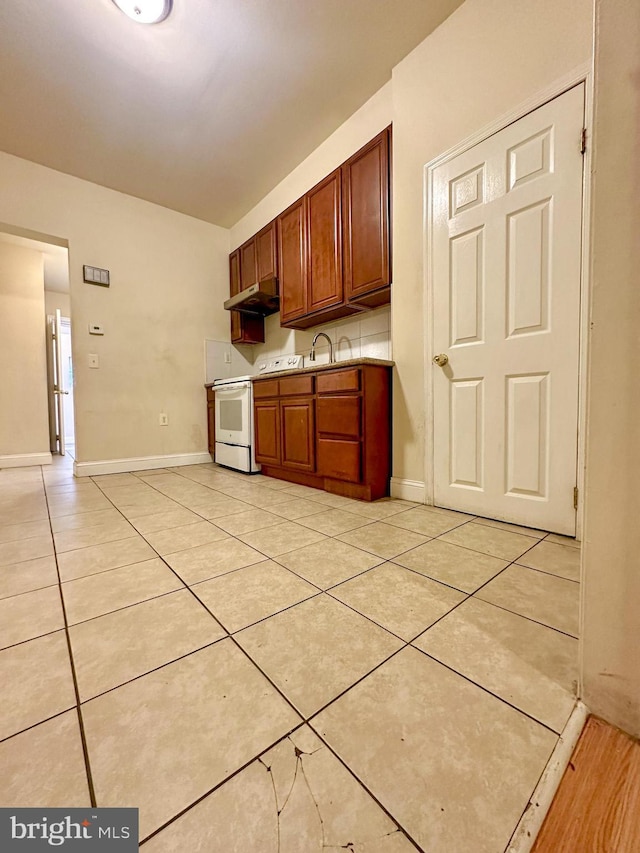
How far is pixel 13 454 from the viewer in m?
3.71

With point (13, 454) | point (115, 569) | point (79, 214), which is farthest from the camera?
point (13, 454)

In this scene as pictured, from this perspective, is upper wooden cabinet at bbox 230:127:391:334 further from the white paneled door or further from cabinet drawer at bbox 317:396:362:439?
cabinet drawer at bbox 317:396:362:439

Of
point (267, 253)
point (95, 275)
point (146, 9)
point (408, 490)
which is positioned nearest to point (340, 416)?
point (408, 490)

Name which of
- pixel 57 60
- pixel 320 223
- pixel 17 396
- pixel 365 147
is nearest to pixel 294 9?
pixel 365 147

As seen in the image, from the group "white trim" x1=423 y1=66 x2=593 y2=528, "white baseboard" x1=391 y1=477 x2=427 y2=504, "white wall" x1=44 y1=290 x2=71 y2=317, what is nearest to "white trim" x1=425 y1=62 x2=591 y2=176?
"white trim" x1=423 y1=66 x2=593 y2=528

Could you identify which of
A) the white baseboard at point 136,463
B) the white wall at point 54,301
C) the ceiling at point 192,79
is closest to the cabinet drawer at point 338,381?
the ceiling at point 192,79

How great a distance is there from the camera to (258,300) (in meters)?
3.20

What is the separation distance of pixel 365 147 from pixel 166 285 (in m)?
2.18

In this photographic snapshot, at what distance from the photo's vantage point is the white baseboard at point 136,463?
9.56ft

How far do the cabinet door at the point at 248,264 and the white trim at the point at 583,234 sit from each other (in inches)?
74.7

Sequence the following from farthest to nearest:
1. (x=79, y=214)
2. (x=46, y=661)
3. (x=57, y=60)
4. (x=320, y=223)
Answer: (x=79, y=214)
(x=320, y=223)
(x=57, y=60)
(x=46, y=661)

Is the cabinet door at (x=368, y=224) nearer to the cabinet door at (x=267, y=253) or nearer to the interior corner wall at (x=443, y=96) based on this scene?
the interior corner wall at (x=443, y=96)

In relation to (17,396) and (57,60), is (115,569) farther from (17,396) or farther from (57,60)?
(17,396)

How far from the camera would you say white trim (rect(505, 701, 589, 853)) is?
0.42 metres
